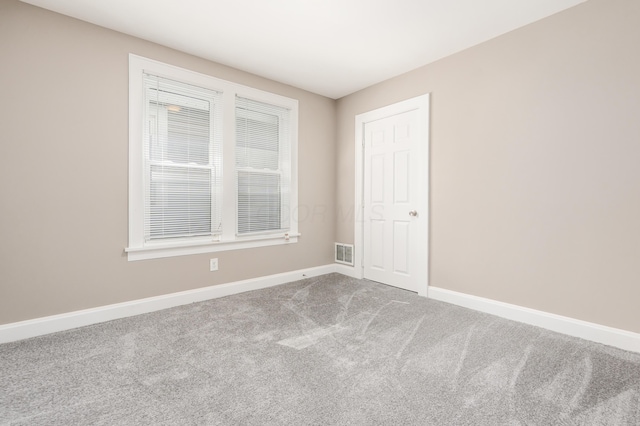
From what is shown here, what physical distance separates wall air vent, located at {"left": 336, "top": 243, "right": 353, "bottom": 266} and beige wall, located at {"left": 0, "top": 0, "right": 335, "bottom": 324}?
2.19 meters

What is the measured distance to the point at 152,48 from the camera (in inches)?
113

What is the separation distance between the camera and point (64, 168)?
2.44 metres

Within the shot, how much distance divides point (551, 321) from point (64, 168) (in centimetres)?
420

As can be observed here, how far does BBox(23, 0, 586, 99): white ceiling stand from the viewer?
2324mm

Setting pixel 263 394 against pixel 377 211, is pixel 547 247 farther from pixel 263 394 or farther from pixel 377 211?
pixel 263 394

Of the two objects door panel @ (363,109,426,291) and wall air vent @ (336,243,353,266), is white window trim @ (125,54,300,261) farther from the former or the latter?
door panel @ (363,109,426,291)

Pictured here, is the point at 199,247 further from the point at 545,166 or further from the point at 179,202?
the point at 545,166

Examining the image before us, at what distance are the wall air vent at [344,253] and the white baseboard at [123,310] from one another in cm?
88

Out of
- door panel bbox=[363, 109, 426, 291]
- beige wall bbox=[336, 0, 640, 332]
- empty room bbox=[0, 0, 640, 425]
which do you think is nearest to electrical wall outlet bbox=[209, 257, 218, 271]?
empty room bbox=[0, 0, 640, 425]

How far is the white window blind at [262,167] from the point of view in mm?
3514

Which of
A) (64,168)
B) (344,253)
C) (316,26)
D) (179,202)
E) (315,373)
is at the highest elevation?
(316,26)

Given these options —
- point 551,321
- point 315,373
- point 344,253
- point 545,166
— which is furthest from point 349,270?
point 545,166

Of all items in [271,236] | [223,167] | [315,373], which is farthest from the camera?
[271,236]

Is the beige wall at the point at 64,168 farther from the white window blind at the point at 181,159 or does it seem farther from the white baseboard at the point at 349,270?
the white baseboard at the point at 349,270
